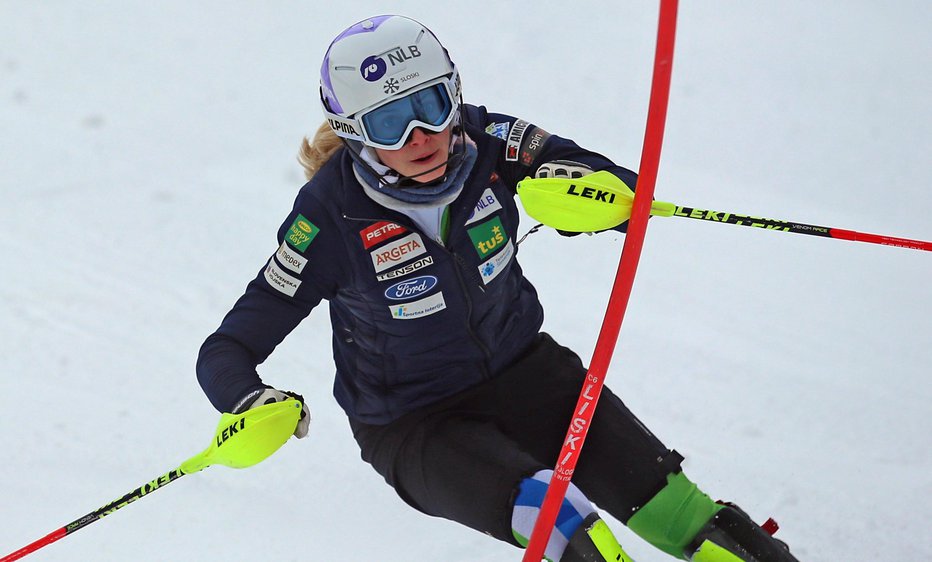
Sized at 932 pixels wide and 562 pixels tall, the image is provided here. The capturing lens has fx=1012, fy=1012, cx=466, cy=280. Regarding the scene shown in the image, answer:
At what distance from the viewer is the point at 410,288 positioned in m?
2.63

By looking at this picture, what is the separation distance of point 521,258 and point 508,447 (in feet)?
9.61

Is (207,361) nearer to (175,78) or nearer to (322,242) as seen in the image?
(322,242)

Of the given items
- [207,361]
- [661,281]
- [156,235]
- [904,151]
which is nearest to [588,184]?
[207,361]

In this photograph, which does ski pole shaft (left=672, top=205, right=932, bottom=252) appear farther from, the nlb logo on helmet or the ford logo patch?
the nlb logo on helmet

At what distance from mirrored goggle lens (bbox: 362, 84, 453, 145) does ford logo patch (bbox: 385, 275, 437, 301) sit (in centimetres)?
37

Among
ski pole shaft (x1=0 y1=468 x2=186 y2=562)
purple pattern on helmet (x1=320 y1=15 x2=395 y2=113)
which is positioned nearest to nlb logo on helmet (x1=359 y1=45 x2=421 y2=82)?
purple pattern on helmet (x1=320 y1=15 x2=395 y2=113)

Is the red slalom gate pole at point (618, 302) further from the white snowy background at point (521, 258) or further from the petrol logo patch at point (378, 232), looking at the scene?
the white snowy background at point (521, 258)

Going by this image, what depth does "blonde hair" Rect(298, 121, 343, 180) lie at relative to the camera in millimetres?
2840

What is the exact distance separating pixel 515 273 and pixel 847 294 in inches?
107

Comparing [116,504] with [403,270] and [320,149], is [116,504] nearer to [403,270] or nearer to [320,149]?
[403,270]

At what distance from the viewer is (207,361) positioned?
256 centimetres

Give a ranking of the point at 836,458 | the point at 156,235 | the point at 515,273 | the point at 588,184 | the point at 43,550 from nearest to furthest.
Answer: the point at 588,184
the point at 515,273
the point at 43,550
the point at 836,458
the point at 156,235

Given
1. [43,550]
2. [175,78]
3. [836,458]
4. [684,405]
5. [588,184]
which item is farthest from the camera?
[175,78]

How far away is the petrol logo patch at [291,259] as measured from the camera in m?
2.57
